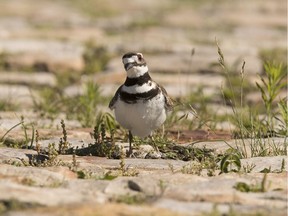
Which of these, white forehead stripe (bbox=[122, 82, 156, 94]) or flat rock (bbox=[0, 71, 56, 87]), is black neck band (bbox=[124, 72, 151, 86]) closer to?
white forehead stripe (bbox=[122, 82, 156, 94])

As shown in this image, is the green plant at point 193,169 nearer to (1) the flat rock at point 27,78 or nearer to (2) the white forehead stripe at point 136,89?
(2) the white forehead stripe at point 136,89

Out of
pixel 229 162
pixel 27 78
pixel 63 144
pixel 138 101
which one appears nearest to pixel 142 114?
pixel 138 101

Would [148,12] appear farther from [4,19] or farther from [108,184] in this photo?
[108,184]

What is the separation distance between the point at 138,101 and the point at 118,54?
619 cm

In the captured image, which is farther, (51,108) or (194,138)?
(51,108)

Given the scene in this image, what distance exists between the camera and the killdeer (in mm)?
5172

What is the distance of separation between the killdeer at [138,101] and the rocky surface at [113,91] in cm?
24

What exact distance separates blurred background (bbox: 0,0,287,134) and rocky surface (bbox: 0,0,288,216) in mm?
27

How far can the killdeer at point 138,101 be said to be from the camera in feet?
17.0

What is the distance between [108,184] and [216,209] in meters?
0.73

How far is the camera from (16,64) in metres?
10.1

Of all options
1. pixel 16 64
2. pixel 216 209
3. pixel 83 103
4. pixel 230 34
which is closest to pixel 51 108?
pixel 83 103

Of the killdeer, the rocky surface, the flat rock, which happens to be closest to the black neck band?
the killdeer

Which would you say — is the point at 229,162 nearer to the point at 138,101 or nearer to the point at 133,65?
the point at 138,101
